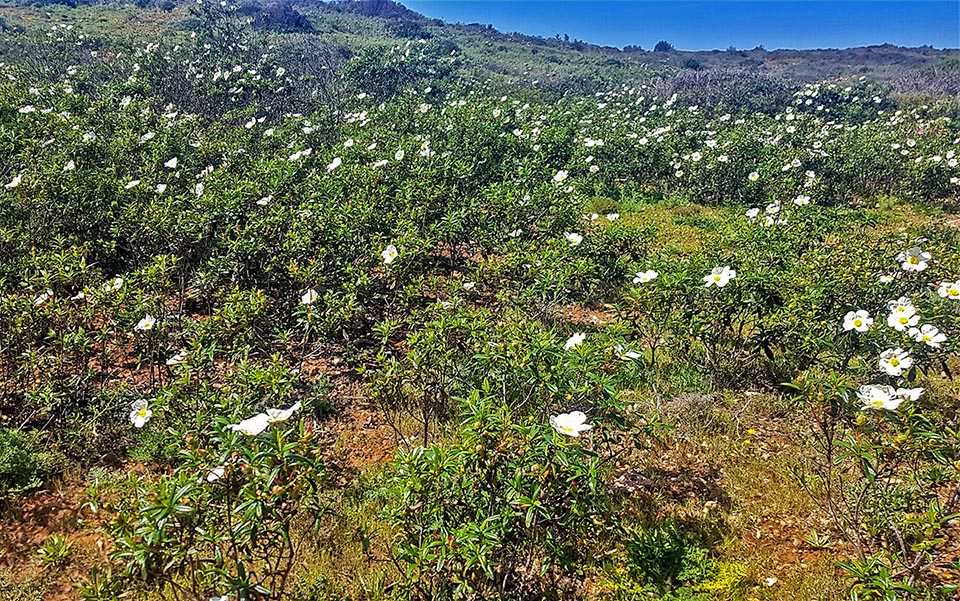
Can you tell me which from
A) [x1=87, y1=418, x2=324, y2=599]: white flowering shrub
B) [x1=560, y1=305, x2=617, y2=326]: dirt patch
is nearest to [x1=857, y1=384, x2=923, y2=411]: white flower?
[x1=87, y1=418, x2=324, y2=599]: white flowering shrub

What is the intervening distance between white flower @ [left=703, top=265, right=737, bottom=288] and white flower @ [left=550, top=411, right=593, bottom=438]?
7.49 ft

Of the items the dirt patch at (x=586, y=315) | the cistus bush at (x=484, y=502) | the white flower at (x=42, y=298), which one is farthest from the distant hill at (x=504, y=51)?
the cistus bush at (x=484, y=502)

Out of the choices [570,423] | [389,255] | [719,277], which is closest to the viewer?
[570,423]

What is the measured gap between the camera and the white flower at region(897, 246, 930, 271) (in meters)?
4.50

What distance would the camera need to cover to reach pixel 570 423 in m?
2.68

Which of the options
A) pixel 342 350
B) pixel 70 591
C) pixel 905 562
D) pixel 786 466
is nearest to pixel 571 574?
pixel 905 562

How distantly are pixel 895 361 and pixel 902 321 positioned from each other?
22.5 inches

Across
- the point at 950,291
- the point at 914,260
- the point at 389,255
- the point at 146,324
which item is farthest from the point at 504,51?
the point at 146,324

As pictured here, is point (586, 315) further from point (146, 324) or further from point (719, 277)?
point (146, 324)

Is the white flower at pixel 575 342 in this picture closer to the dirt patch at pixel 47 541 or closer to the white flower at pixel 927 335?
the white flower at pixel 927 335

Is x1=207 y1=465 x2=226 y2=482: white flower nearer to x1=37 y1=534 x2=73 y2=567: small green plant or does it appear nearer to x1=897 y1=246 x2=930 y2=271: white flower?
x1=37 y1=534 x2=73 y2=567: small green plant

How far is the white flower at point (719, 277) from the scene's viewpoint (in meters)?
4.41

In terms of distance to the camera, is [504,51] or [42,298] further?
[504,51]

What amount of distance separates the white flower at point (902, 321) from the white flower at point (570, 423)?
2.48 m
